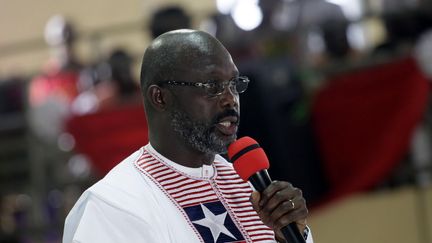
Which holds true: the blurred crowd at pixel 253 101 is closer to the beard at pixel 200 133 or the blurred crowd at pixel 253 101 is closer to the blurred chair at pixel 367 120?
the blurred chair at pixel 367 120

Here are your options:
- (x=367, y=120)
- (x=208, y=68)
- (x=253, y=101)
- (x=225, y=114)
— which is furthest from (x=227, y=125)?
(x=367, y=120)

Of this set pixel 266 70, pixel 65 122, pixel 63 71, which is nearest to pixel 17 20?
pixel 63 71

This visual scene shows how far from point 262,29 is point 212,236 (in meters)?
3.50

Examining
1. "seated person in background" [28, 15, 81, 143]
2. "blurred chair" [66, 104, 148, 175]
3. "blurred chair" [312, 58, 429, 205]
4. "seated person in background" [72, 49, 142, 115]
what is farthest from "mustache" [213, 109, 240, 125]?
"seated person in background" [28, 15, 81, 143]

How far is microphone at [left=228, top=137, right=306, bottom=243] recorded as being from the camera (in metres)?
2.26

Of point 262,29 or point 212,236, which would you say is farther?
point 262,29

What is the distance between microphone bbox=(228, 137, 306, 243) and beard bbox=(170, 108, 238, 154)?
9 cm

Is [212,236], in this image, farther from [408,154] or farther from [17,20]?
[17,20]

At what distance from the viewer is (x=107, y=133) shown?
18.0 ft

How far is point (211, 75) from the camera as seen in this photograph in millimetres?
2488

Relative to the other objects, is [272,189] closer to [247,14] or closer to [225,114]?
[225,114]

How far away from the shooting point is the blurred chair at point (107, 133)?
17.7 feet

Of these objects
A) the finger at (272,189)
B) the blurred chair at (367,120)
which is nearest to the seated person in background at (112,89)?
the blurred chair at (367,120)

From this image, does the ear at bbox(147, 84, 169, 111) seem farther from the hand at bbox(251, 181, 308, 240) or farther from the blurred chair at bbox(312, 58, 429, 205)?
the blurred chair at bbox(312, 58, 429, 205)
